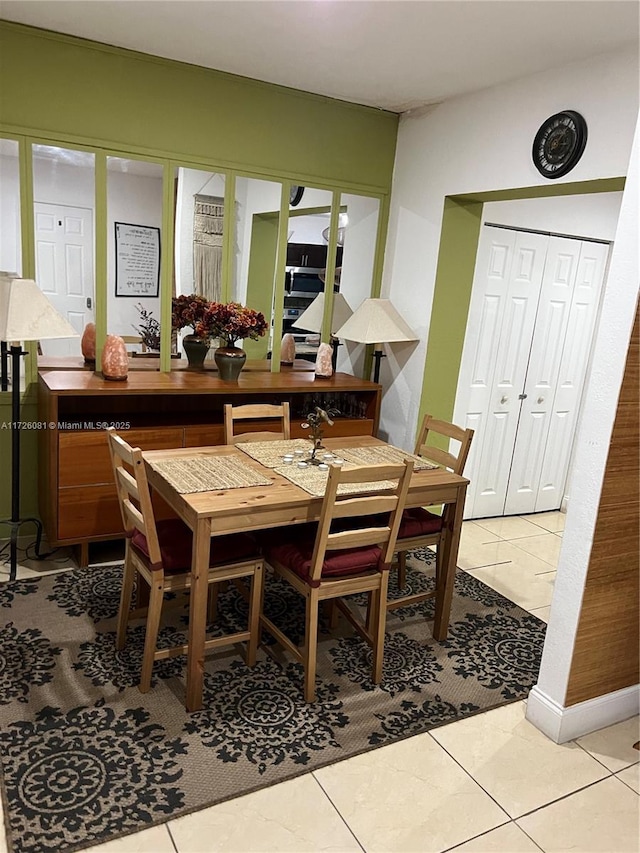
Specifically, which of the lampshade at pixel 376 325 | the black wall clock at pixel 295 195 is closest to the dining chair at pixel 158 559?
the lampshade at pixel 376 325

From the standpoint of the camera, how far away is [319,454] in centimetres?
308

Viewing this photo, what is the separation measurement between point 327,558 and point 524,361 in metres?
2.63

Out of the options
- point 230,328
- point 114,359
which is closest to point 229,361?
point 230,328

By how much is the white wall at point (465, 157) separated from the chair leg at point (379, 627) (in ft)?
5.88

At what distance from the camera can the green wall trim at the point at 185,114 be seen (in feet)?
10.6

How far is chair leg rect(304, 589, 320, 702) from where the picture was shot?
8.12ft

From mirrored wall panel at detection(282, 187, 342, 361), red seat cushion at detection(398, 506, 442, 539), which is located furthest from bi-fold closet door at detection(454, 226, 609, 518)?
red seat cushion at detection(398, 506, 442, 539)

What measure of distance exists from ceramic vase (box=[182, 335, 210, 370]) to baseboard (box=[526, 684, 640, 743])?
261cm

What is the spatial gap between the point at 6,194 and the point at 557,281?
11.5 feet

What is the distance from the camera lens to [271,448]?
10.2ft

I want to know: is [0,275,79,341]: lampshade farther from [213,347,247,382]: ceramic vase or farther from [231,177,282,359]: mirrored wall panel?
[231,177,282,359]: mirrored wall panel

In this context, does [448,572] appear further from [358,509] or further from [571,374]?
[571,374]

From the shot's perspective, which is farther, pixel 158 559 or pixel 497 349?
pixel 497 349

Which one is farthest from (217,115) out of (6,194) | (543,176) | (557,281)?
(557,281)
